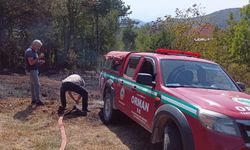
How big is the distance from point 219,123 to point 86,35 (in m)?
32.1

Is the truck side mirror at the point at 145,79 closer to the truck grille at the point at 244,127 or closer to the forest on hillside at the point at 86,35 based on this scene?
the truck grille at the point at 244,127

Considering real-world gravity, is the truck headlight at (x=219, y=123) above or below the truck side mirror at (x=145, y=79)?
below

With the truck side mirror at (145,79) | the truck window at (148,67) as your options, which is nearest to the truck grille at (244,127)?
the truck side mirror at (145,79)

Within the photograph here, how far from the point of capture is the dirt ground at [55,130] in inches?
274

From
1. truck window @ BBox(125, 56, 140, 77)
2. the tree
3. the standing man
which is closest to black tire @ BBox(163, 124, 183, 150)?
truck window @ BBox(125, 56, 140, 77)

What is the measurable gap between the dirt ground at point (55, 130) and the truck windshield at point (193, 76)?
151cm

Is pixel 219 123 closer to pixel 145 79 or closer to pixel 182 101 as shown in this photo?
pixel 182 101

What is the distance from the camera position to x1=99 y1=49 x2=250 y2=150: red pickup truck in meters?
4.45

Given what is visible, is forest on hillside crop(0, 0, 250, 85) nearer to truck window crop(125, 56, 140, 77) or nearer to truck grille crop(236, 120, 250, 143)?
truck window crop(125, 56, 140, 77)

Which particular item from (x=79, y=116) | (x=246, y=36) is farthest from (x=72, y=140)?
(x=246, y=36)

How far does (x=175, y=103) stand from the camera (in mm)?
5332

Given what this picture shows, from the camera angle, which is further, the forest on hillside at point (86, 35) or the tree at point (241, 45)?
the tree at point (241, 45)

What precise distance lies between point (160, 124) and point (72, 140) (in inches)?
89.8

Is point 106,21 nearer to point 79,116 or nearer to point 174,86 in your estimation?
point 79,116
